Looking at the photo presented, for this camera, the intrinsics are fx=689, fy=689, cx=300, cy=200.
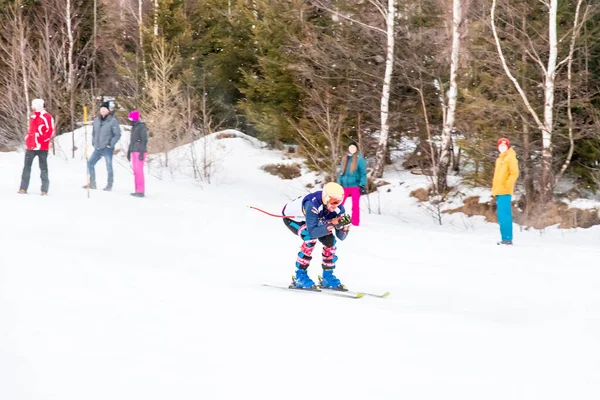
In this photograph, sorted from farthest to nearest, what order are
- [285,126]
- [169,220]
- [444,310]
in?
[285,126]
[169,220]
[444,310]

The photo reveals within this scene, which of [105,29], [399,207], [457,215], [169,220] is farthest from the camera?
[105,29]

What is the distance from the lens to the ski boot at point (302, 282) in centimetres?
734

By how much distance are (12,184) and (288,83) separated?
9.27 metres

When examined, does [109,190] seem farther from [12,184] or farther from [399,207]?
[399,207]

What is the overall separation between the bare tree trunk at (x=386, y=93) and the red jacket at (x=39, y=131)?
9.07 meters

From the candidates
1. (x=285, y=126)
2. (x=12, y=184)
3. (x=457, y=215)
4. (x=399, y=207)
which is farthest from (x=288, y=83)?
(x=12, y=184)

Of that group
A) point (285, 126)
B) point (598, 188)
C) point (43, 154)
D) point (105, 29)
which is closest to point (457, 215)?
point (598, 188)

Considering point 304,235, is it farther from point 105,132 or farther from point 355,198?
point 105,132

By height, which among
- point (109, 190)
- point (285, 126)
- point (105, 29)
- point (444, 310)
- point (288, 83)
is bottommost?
point (444, 310)

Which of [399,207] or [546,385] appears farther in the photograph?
[399,207]

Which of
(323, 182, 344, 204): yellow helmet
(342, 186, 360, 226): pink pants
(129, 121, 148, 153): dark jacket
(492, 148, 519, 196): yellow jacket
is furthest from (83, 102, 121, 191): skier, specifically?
(323, 182, 344, 204): yellow helmet

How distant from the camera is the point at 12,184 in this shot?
13.6m

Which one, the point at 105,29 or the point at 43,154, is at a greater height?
the point at 105,29

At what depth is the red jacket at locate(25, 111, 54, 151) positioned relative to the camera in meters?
11.4
